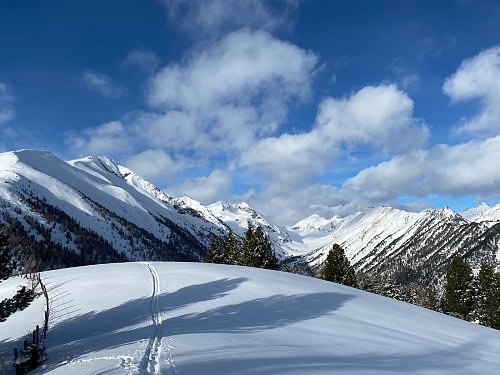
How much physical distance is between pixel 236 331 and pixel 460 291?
42.9 m

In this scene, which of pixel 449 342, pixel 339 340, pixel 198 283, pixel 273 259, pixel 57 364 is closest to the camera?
pixel 57 364

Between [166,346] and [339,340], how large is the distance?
7151 mm

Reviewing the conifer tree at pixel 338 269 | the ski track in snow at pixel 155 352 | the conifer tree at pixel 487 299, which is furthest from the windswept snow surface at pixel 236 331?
the conifer tree at pixel 487 299

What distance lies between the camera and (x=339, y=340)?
16469mm

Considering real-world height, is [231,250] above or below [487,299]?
above

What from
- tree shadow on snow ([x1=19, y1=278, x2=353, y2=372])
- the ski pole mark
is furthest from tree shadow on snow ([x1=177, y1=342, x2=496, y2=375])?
tree shadow on snow ([x1=19, y1=278, x2=353, y2=372])

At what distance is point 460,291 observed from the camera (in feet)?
163

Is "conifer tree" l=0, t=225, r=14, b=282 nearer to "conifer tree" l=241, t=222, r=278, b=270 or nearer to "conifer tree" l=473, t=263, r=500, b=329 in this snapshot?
"conifer tree" l=241, t=222, r=278, b=270

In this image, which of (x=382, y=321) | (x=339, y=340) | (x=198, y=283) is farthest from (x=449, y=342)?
(x=198, y=283)

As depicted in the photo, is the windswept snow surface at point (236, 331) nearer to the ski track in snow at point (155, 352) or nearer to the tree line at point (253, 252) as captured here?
the ski track in snow at point (155, 352)

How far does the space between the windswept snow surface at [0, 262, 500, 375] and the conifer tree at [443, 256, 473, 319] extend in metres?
24.5

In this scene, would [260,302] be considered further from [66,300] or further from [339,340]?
[66,300]

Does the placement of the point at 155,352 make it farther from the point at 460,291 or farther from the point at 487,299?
the point at 487,299

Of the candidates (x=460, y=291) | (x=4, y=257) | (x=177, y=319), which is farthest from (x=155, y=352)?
(x=460, y=291)
